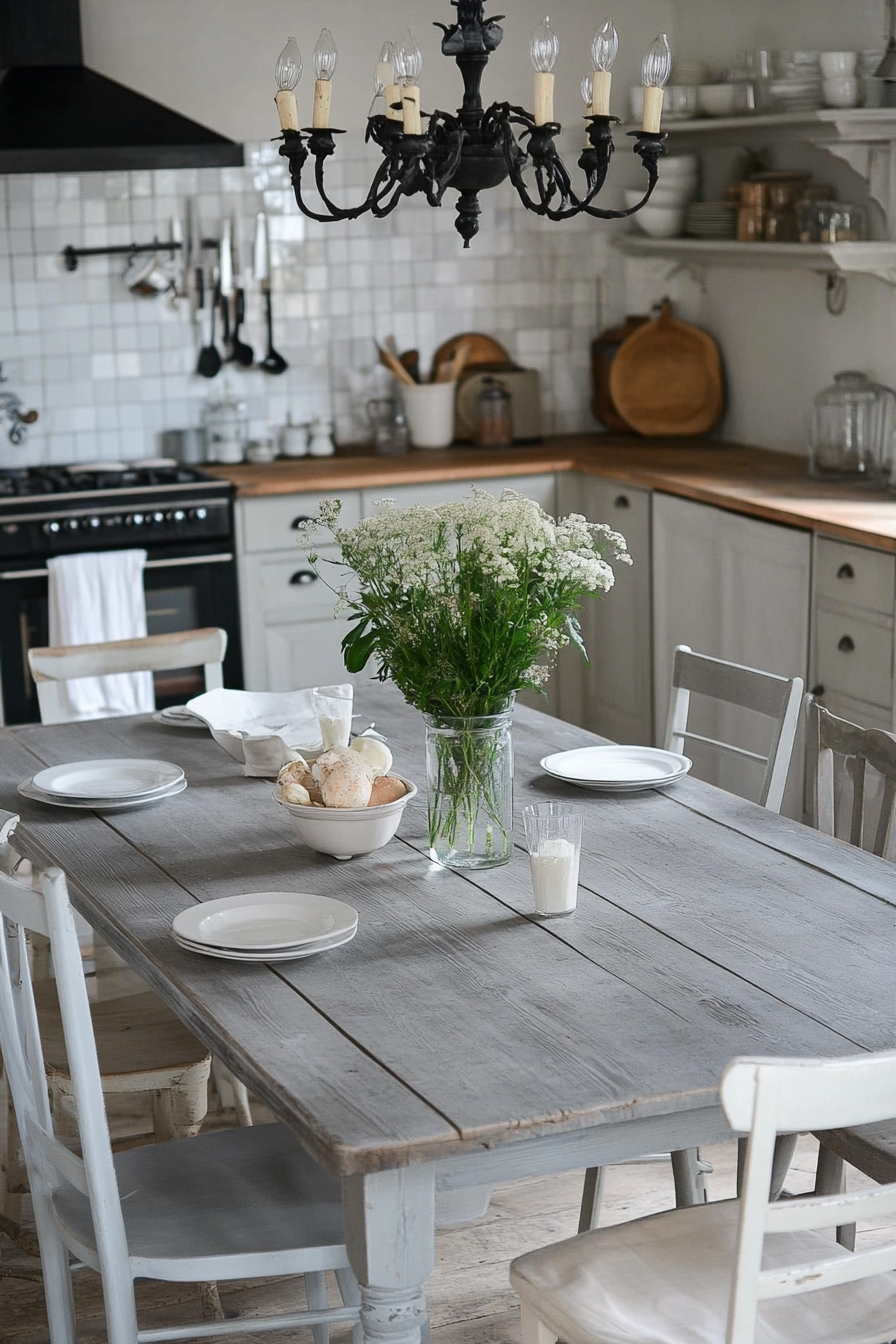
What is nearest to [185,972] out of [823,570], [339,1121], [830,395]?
[339,1121]

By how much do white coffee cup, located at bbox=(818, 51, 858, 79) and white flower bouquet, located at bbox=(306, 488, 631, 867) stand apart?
2595 millimetres

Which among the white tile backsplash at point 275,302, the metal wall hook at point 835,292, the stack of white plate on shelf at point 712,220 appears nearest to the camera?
the metal wall hook at point 835,292

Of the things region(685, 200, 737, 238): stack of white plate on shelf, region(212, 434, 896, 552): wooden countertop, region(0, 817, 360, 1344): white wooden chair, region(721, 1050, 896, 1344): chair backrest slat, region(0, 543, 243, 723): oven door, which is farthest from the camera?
region(685, 200, 737, 238): stack of white plate on shelf

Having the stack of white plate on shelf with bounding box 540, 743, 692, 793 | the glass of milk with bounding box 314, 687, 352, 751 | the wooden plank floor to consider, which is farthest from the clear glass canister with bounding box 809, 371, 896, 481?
the glass of milk with bounding box 314, 687, 352, 751

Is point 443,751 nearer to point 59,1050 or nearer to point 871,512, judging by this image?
point 59,1050

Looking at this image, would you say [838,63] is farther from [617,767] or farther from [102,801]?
[102,801]

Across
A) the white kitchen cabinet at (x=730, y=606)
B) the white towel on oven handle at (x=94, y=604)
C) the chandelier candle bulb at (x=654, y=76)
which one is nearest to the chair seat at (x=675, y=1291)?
the chandelier candle bulb at (x=654, y=76)

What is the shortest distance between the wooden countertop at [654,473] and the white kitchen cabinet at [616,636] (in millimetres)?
80

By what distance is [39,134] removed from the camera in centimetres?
453

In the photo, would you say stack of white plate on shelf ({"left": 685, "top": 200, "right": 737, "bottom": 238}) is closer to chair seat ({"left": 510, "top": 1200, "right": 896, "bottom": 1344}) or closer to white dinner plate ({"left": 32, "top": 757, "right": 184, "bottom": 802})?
white dinner plate ({"left": 32, "top": 757, "right": 184, "bottom": 802})

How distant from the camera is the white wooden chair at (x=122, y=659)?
10.8ft

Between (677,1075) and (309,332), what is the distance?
416cm

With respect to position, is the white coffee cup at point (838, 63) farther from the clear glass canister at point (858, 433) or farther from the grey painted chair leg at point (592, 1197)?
the grey painted chair leg at point (592, 1197)

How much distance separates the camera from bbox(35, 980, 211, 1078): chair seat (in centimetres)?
236
